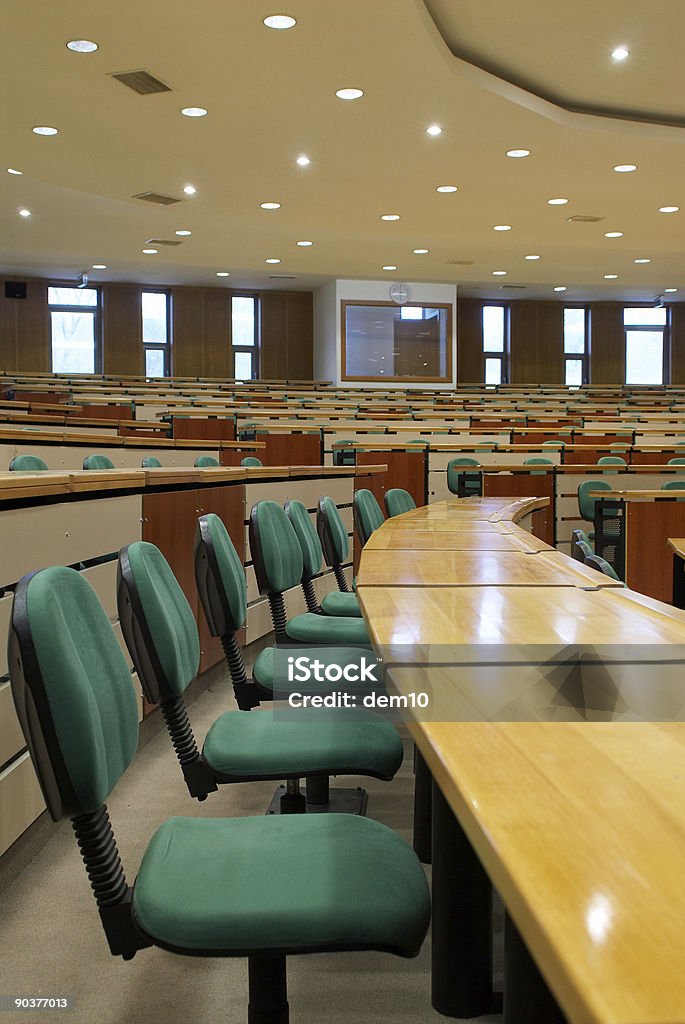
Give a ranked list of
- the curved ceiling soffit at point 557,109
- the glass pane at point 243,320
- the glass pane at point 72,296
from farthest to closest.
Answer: the glass pane at point 243,320, the glass pane at point 72,296, the curved ceiling soffit at point 557,109

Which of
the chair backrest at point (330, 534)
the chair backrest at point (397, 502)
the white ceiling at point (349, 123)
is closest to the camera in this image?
the chair backrest at point (330, 534)

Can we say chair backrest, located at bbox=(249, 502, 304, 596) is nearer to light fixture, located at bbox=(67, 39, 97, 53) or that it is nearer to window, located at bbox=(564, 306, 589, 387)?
light fixture, located at bbox=(67, 39, 97, 53)

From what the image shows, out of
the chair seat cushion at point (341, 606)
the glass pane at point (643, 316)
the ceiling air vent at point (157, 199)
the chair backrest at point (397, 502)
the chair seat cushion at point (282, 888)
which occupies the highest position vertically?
the ceiling air vent at point (157, 199)

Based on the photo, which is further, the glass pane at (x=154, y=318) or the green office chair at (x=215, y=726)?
the glass pane at (x=154, y=318)

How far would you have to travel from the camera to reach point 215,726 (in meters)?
1.72

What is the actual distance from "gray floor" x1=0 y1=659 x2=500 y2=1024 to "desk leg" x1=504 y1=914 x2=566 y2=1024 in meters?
0.53

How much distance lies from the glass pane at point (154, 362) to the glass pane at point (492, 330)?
21.0ft

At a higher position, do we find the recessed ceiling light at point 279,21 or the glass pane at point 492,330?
the recessed ceiling light at point 279,21

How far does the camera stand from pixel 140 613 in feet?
4.50

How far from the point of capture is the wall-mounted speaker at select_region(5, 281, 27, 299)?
15.6m

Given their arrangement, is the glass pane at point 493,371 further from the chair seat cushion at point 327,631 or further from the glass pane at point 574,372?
the chair seat cushion at point 327,631

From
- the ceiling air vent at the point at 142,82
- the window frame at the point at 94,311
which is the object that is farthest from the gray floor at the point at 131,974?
the window frame at the point at 94,311

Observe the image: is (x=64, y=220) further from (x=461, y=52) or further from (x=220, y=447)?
(x=461, y=52)

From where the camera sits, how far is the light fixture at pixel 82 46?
5.58m
